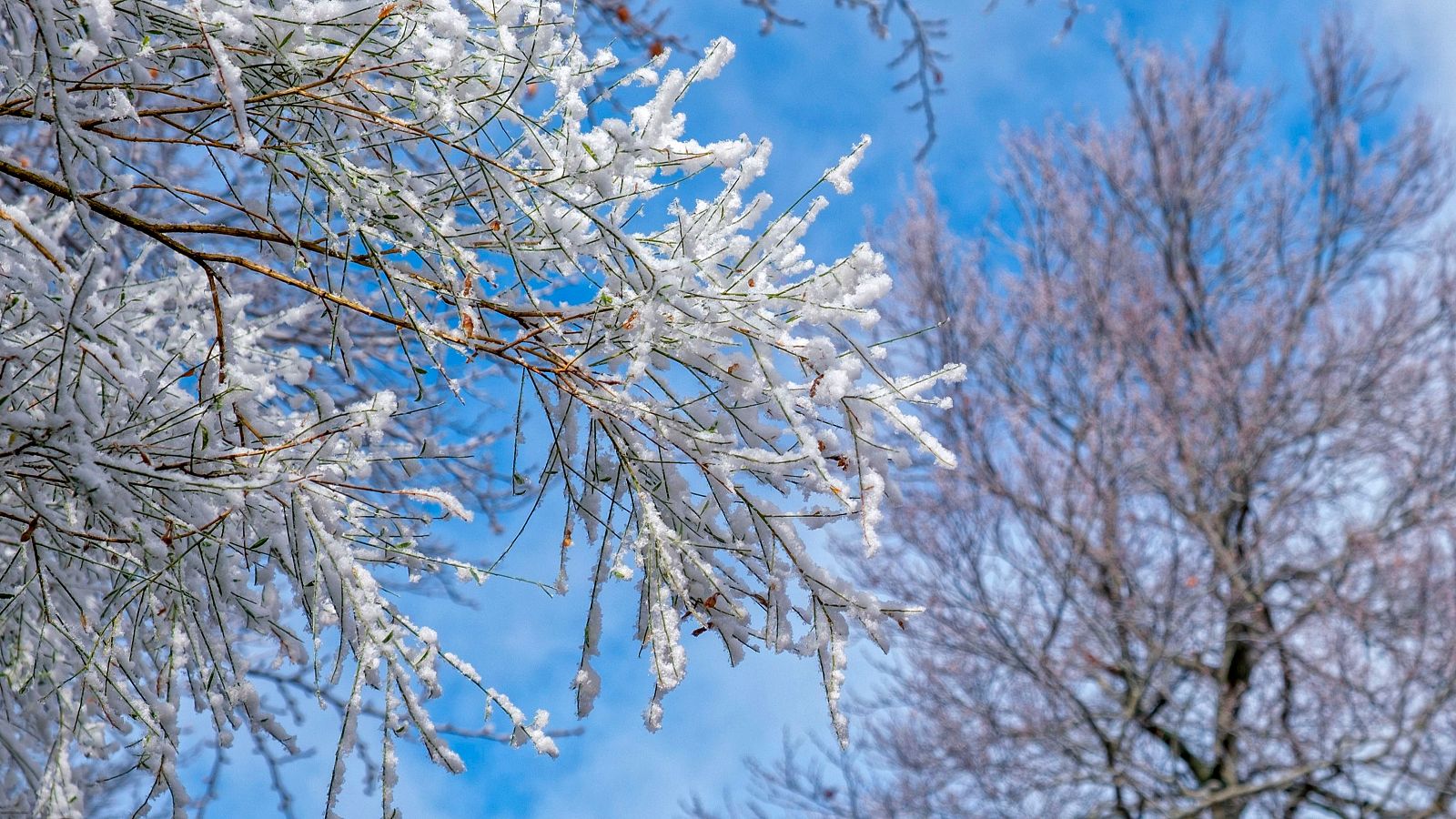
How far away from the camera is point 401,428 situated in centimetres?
427

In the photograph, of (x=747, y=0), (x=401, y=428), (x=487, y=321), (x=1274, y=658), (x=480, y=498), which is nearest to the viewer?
(x=487, y=321)

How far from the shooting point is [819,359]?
1380 millimetres

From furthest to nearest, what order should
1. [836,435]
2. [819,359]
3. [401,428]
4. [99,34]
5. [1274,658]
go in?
1. [1274,658]
2. [401,428]
3. [836,435]
4. [819,359]
5. [99,34]

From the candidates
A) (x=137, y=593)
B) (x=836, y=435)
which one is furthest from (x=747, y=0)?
(x=137, y=593)

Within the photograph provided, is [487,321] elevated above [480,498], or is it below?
below

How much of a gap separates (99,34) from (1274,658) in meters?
7.84

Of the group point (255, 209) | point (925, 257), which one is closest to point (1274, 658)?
point (925, 257)


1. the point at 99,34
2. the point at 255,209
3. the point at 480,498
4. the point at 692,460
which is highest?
the point at 480,498

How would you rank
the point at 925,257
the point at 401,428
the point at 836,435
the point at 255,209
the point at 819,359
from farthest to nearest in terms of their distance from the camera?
1. the point at 925,257
2. the point at 401,428
3. the point at 255,209
4. the point at 836,435
5. the point at 819,359

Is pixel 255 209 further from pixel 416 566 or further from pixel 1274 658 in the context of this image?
pixel 1274 658

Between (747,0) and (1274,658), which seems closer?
(747,0)

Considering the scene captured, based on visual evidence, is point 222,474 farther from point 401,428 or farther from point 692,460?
point 401,428

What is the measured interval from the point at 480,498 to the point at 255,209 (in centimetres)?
298

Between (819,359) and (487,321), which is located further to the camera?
(487,321)
